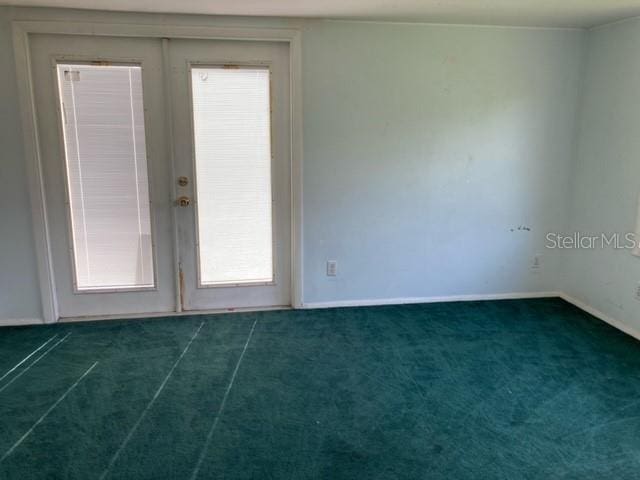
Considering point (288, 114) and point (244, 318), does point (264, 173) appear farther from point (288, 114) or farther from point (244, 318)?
point (244, 318)

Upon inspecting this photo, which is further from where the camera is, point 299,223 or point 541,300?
point 541,300

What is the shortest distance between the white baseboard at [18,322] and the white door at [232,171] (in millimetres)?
1009

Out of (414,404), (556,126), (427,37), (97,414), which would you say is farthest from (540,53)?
(97,414)

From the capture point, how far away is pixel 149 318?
3.39m

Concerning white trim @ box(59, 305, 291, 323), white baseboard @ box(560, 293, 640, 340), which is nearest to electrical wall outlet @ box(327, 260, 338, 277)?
white trim @ box(59, 305, 291, 323)

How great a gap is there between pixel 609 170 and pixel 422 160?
1.33 metres

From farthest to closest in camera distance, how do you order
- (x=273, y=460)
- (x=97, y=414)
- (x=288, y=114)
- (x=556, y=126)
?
(x=556, y=126) < (x=288, y=114) < (x=97, y=414) < (x=273, y=460)

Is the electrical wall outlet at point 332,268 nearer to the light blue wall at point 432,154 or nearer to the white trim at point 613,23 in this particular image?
the light blue wall at point 432,154

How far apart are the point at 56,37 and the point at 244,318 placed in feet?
7.40

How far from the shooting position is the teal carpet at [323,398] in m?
1.90

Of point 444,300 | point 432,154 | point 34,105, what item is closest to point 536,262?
point 444,300

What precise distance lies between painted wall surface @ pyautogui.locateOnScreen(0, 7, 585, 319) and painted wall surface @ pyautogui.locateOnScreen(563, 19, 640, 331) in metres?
0.13

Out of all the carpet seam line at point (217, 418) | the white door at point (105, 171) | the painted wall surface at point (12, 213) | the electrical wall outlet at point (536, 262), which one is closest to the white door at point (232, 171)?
the white door at point (105, 171)

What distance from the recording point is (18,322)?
10.7 ft
